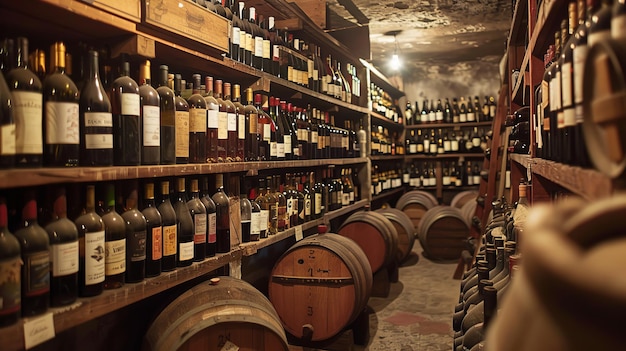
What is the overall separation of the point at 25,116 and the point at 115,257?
64cm

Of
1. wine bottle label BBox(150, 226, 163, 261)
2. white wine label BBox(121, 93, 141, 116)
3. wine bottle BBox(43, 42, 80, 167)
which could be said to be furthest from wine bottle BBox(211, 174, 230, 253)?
wine bottle BBox(43, 42, 80, 167)

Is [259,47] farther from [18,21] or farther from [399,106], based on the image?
[399,106]

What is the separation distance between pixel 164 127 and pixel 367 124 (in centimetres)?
400

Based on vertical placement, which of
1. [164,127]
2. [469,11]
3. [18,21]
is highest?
[469,11]

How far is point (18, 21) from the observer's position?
1.75 m

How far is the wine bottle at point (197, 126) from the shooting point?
243 centimetres

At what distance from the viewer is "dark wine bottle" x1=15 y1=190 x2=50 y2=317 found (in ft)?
5.02

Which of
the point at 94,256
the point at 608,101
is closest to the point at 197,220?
the point at 94,256

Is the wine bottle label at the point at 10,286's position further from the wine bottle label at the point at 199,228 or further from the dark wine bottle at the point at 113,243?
the wine bottle label at the point at 199,228

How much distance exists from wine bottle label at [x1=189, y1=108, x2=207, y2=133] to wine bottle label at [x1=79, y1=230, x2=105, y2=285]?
82 cm

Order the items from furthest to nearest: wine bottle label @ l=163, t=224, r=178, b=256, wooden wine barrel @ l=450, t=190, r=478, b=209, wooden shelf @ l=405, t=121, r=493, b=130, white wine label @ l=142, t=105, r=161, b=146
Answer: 1. wooden shelf @ l=405, t=121, r=493, b=130
2. wooden wine barrel @ l=450, t=190, r=478, b=209
3. wine bottle label @ l=163, t=224, r=178, b=256
4. white wine label @ l=142, t=105, r=161, b=146

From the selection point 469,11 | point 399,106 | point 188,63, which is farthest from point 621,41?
point 399,106

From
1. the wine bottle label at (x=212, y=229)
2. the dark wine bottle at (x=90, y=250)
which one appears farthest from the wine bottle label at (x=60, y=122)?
the wine bottle label at (x=212, y=229)

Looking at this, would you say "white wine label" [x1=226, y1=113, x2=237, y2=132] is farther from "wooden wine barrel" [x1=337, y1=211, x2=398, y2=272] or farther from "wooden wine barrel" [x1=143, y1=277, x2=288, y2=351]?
"wooden wine barrel" [x1=337, y1=211, x2=398, y2=272]
